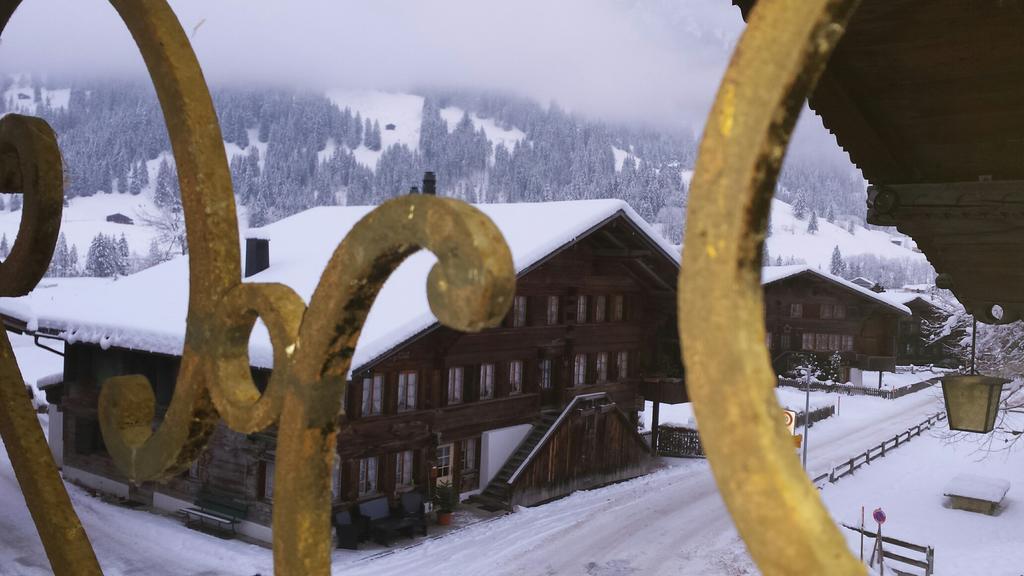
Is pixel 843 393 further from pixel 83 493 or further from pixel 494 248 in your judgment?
pixel 494 248

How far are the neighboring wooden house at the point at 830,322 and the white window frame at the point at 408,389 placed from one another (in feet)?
74.8

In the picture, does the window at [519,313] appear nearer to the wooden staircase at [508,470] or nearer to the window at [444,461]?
the wooden staircase at [508,470]

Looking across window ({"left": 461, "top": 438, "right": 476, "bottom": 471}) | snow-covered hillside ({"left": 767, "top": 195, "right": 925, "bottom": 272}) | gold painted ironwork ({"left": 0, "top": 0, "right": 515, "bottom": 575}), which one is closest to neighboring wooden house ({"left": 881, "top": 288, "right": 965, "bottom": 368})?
window ({"left": 461, "top": 438, "right": 476, "bottom": 471})

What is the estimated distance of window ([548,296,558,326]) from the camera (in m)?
20.5

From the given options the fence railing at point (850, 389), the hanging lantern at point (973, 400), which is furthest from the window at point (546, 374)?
the fence railing at point (850, 389)

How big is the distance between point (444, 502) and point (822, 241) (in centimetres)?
15735

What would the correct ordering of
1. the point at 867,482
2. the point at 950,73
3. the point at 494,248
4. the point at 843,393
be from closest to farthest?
the point at 494,248 < the point at 950,73 < the point at 867,482 < the point at 843,393

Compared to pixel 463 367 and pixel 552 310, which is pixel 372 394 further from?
pixel 552 310

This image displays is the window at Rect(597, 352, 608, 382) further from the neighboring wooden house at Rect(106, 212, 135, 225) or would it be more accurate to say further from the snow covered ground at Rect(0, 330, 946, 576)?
the neighboring wooden house at Rect(106, 212, 135, 225)

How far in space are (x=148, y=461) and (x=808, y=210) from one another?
196m

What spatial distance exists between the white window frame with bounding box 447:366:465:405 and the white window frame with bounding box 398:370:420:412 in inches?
38.2

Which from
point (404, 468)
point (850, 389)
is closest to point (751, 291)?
point (404, 468)

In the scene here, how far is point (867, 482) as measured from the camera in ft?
72.6

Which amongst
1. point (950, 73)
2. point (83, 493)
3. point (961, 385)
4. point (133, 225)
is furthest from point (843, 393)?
point (133, 225)
